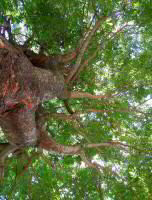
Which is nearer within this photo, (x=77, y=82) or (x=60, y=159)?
(x=77, y=82)

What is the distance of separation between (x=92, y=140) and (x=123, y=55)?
112 inches

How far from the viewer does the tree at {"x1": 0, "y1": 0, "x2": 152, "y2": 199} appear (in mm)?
3721

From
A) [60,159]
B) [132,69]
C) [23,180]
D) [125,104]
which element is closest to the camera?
[23,180]

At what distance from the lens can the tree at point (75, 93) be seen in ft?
12.2

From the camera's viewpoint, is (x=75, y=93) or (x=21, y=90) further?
(x=75, y=93)

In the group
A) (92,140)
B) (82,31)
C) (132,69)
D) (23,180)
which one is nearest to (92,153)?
(92,140)

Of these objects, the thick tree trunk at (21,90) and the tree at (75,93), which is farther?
the tree at (75,93)

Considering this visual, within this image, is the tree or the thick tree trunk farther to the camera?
the tree

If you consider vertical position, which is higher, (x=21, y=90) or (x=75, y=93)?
(x=21, y=90)

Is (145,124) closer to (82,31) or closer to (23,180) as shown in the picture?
(82,31)

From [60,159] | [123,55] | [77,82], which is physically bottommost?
[60,159]

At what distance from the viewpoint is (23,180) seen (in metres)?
5.38

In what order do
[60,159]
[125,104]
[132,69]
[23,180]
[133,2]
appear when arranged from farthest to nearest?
[60,159]
[132,69]
[125,104]
[23,180]
[133,2]

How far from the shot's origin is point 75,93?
509 cm
